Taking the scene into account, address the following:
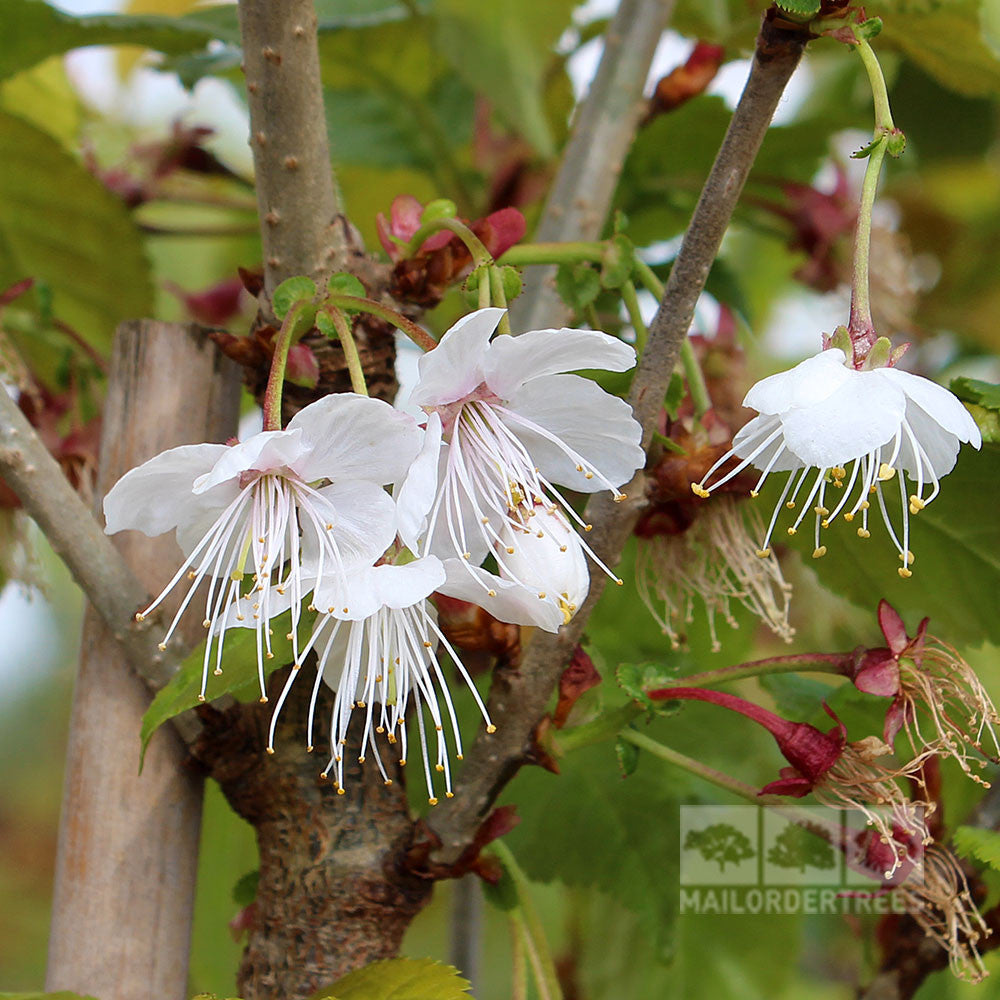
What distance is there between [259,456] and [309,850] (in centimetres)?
26

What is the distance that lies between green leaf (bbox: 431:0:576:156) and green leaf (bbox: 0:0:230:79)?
0.64 ft

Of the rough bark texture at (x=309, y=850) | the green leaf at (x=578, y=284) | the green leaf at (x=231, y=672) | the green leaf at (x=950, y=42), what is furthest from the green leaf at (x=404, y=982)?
the green leaf at (x=950, y=42)

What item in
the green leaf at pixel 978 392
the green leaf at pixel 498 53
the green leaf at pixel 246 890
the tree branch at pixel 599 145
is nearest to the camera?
the green leaf at pixel 978 392

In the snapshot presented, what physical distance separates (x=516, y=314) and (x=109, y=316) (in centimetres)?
41

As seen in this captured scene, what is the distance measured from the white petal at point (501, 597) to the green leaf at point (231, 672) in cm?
8

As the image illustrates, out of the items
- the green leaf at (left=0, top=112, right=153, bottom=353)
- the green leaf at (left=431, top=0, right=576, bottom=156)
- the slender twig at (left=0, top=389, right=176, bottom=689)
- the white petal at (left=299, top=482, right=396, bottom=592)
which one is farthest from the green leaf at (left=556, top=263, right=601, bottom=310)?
the green leaf at (left=0, top=112, right=153, bottom=353)

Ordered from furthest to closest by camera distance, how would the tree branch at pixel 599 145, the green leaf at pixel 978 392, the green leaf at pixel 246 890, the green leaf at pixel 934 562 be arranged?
the tree branch at pixel 599 145
the green leaf at pixel 246 890
the green leaf at pixel 934 562
the green leaf at pixel 978 392

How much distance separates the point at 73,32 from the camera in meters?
0.91

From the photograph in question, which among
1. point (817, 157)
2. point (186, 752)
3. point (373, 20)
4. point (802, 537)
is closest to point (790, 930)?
point (802, 537)

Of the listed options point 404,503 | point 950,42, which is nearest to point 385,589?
point 404,503

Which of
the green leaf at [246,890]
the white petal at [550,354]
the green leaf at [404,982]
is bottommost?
the green leaf at [404,982]

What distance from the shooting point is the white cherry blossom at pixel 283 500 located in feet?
1.62

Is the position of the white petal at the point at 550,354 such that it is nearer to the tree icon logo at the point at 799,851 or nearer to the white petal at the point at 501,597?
the white petal at the point at 501,597

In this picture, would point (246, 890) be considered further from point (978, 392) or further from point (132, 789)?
point (978, 392)
